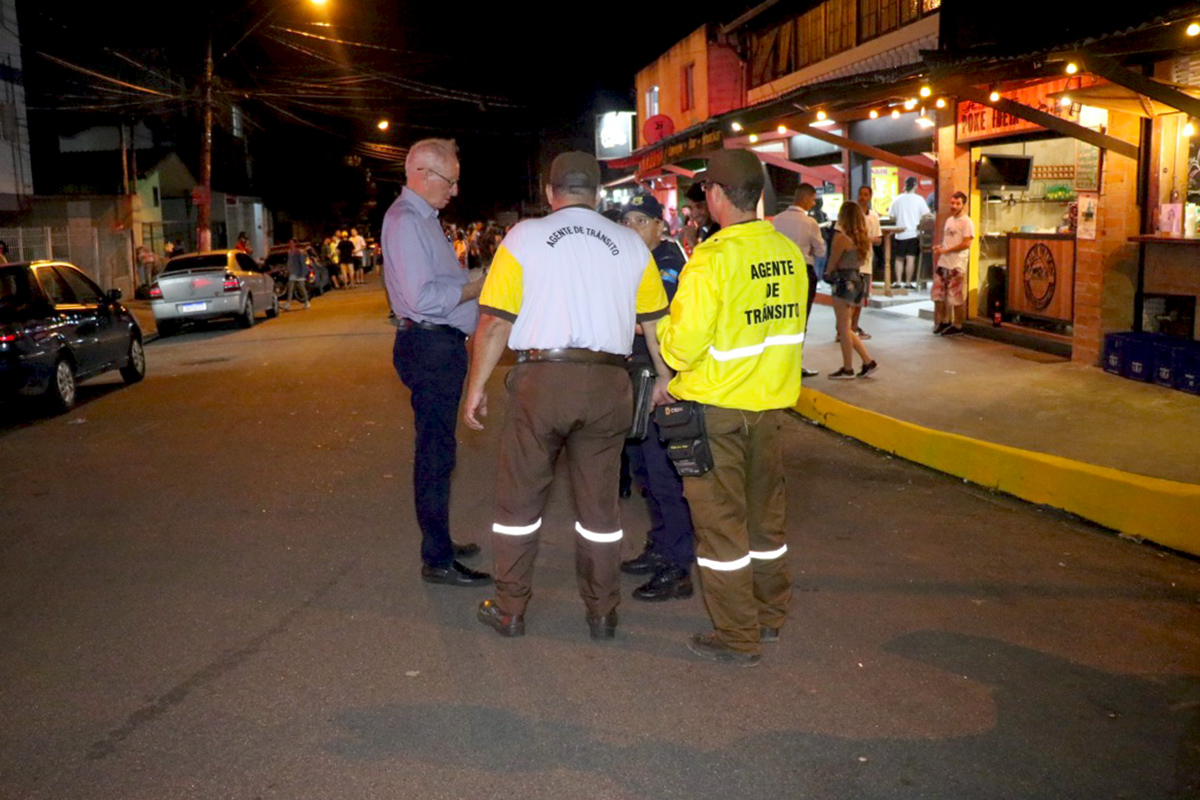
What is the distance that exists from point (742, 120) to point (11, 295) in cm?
962

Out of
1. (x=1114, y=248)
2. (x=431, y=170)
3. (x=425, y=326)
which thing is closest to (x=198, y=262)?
(x=1114, y=248)

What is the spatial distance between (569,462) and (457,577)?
1148mm

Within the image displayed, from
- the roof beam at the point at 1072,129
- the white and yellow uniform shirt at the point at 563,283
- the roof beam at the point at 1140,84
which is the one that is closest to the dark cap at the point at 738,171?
the white and yellow uniform shirt at the point at 563,283

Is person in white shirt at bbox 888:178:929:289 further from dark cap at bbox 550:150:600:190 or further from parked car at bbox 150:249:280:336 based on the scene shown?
dark cap at bbox 550:150:600:190

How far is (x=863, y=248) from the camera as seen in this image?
12266mm

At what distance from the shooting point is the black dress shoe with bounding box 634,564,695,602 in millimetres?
5484

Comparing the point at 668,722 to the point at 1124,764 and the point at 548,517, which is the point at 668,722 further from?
the point at 548,517

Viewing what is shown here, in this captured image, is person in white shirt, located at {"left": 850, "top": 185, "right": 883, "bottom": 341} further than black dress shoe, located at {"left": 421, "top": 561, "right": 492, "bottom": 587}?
Yes

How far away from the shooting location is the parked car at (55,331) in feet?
36.6

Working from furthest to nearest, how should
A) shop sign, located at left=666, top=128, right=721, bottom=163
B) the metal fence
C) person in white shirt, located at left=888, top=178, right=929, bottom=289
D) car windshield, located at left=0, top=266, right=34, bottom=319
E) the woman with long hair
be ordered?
the metal fence
shop sign, located at left=666, top=128, right=721, bottom=163
person in white shirt, located at left=888, top=178, right=929, bottom=289
car windshield, located at left=0, top=266, right=34, bottom=319
the woman with long hair

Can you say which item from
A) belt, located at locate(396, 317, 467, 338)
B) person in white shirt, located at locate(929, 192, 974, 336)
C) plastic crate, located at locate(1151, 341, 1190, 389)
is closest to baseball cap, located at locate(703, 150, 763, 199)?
belt, located at locate(396, 317, 467, 338)

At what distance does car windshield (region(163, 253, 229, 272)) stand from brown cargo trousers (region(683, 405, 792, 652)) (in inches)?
769

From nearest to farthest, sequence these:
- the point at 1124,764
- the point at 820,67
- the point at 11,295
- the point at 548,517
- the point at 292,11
A: the point at 1124,764, the point at 548,517, the point at 11,295, the point at 820,67, the point at 292,11

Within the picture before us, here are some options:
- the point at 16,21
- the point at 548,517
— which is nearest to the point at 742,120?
the point at 548,517
